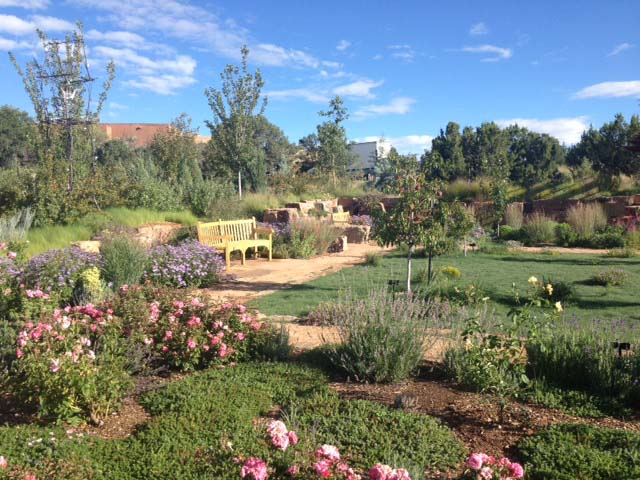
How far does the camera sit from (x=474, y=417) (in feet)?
10.7

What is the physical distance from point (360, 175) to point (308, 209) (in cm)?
1618

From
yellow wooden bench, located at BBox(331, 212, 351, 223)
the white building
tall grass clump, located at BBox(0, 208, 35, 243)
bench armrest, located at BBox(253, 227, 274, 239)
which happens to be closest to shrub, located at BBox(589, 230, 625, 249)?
yellow wooden bench, located at BBox(331, 212, 351, 223)

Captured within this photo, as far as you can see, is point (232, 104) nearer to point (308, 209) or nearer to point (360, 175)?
point (308, 209)

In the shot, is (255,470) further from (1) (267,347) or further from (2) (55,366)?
(1) (267,347)

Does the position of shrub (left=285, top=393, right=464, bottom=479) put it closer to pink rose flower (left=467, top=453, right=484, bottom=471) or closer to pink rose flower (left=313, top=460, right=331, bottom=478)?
pink rose flower (left=467, top=453, right=484, bottom=471)

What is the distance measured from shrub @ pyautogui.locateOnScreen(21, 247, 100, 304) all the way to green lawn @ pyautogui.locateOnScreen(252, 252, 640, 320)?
218cm

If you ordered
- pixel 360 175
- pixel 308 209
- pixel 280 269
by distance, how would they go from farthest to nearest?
1. pixel 360 175
2. pixel 308 209
3. pixel 280 269

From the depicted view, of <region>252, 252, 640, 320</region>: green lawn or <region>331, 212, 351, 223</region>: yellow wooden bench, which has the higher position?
<region>331, 212, 351, 223</region>: yellow wooden bench

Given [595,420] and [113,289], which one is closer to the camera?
[595,420]

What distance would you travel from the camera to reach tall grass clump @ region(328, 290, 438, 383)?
3857 mm

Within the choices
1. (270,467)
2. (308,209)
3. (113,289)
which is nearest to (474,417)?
(270,467)

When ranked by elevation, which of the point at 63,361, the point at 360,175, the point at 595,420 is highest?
the point at 360,175

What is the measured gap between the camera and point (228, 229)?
11.2 metres

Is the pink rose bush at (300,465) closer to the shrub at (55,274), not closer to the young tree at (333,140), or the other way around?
the shrub at (55,274)
